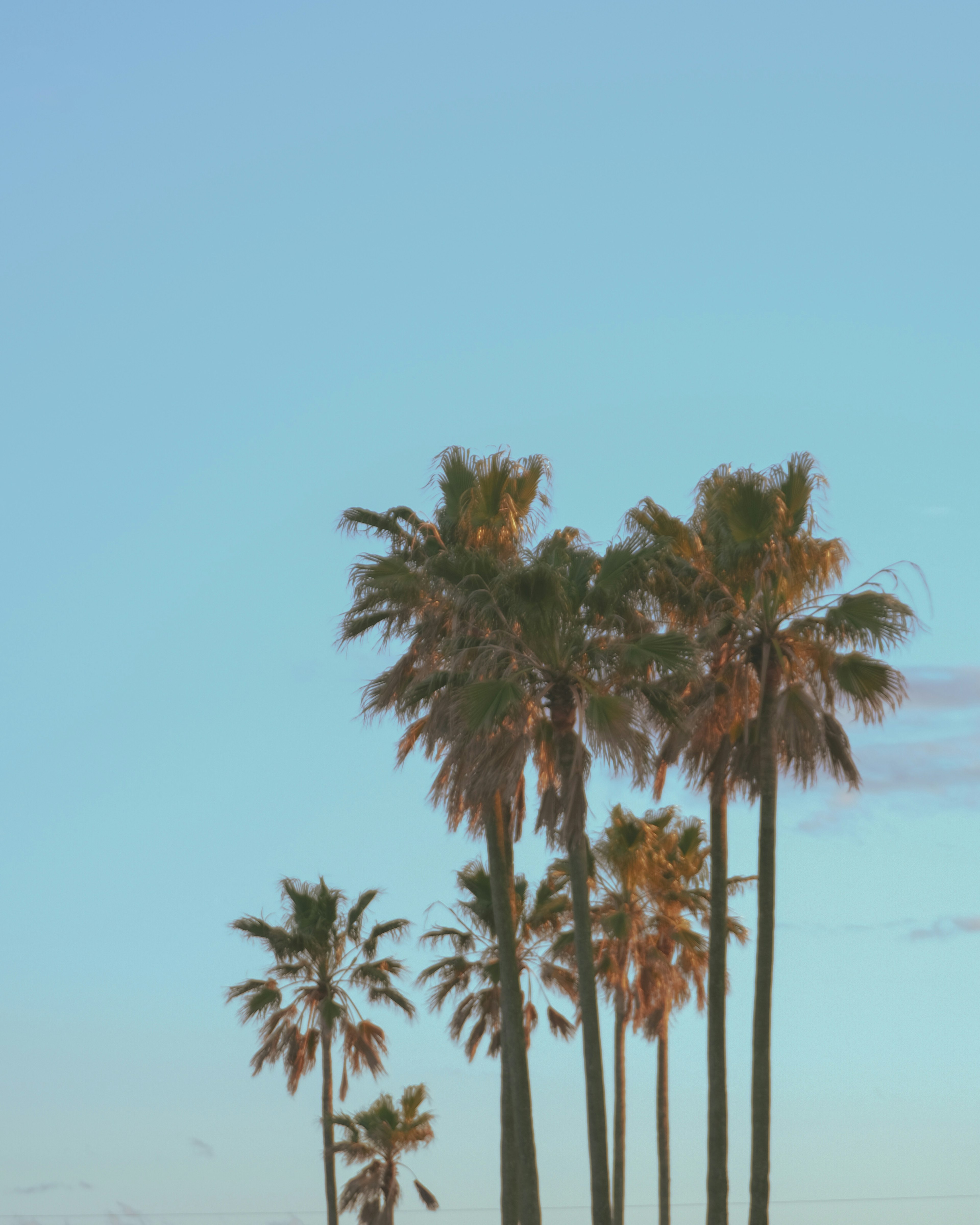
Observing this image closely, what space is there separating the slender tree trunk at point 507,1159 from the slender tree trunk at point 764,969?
35.8 ft

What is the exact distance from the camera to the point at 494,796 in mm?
27141

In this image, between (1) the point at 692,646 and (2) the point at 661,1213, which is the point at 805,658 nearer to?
(1) the point at 692,646

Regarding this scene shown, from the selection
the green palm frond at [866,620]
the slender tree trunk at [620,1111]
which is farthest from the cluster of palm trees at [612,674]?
the slender tree trunk at [620,1111]

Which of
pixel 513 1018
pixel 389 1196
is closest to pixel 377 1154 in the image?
pixel 389 1196

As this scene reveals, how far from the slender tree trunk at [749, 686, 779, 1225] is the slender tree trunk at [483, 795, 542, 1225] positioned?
3.95 metres

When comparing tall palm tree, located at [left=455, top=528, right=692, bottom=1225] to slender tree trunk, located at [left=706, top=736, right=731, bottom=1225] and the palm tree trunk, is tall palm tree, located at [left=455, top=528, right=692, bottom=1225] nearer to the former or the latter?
the palm tree trunk

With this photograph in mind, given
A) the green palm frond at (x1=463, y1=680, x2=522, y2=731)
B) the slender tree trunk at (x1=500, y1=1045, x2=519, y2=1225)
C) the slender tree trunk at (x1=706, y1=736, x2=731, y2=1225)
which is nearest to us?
the green palm frond at (x1=463, y1=680, x2=522, y2=731)

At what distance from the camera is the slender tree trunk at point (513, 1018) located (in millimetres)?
25969

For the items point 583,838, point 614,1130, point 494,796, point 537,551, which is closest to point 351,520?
point 537,551

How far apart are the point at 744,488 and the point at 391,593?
6877 mm

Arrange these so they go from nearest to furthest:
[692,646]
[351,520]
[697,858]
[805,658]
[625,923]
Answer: [692,646]
[805,658]
[351,520]
[625,923]
[697,858]

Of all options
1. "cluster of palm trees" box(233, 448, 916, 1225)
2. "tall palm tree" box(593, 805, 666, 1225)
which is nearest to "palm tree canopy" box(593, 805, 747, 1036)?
"tall palm tree" box(593, 805, 666, 1225)

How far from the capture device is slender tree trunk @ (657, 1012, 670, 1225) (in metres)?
43.2

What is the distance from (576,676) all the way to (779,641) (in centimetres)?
390
